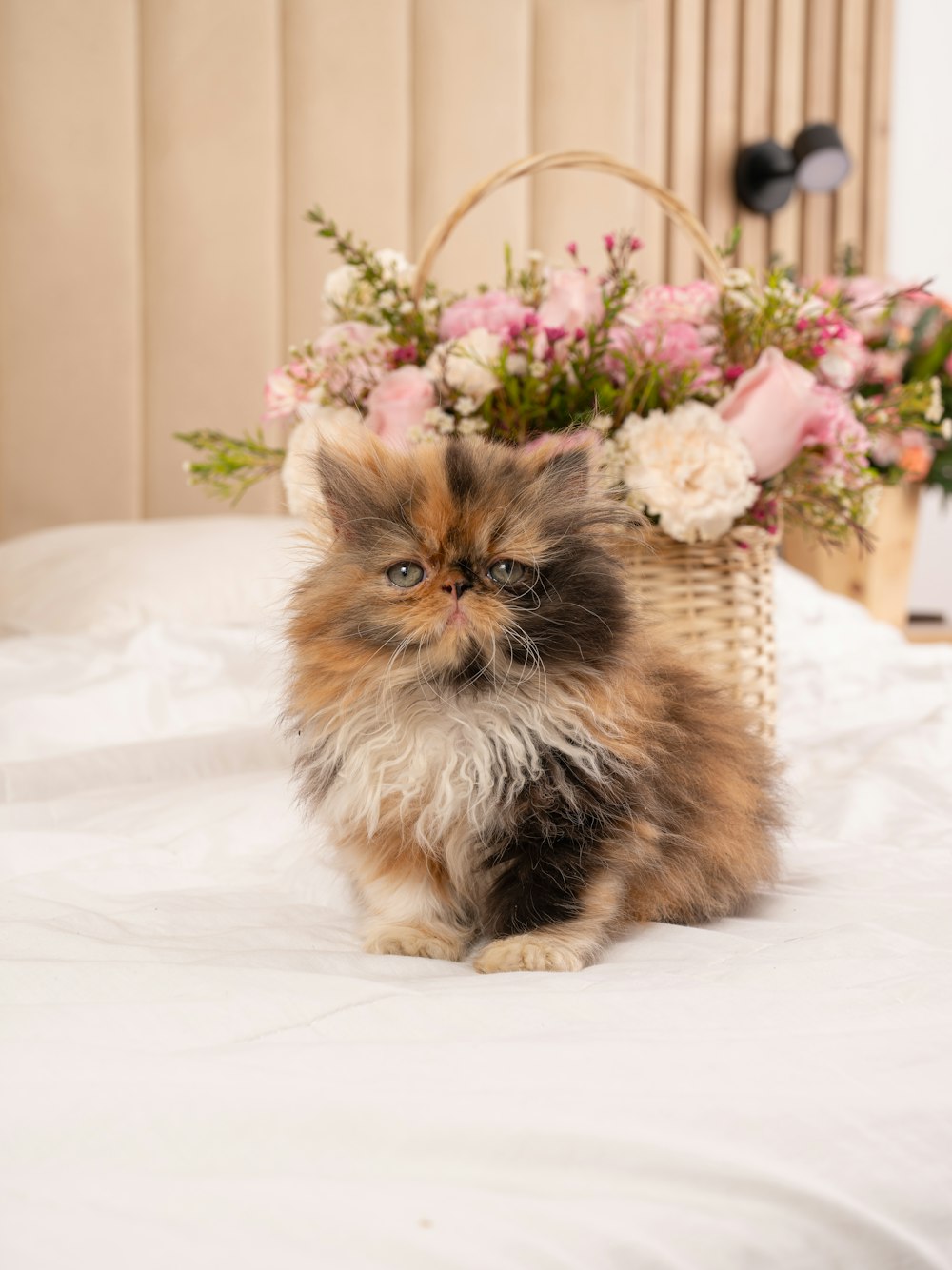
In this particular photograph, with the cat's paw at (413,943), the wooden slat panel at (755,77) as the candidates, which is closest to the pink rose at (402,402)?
the cat's paw at (413,943)

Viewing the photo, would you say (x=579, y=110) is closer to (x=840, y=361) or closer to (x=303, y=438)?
(x=840, y=361)

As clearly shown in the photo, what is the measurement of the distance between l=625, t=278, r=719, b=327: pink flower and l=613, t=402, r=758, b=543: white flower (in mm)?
158

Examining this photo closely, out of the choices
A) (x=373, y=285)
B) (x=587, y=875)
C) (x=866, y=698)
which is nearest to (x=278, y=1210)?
(x=587, y=875)

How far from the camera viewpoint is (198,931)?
1.03 m

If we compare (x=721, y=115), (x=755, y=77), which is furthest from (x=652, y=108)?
(x=755, y=77)

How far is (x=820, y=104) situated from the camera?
13.2 ft

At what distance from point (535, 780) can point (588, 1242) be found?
1.50 ft

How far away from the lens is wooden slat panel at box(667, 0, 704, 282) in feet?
12.4

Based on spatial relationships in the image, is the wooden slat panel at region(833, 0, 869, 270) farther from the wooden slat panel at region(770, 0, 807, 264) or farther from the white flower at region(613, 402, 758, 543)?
A: the white flower at region(613, 402, 758, 543)

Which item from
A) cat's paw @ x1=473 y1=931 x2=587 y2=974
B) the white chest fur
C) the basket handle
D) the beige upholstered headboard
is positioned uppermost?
the beige upholstered headboard

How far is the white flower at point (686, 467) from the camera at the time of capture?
54.7 inches

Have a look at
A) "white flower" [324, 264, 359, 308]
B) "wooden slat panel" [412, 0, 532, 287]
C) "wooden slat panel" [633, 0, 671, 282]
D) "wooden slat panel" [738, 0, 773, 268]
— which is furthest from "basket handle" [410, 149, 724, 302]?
"wooden slat panel" [738, 0, 773, 268]

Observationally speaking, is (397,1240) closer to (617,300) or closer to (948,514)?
(617,300)

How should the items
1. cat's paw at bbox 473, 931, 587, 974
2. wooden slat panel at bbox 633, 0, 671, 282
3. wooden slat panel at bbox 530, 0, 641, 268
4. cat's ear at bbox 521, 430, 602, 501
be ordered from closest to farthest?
1. cat's paw at bbox 473, 931, 587, 974
2. cat's ear at bbox 521, 430, 602, 501
3. wooden slat panel at bbox 530, 0, 641, 268
4. wooden slat panel at bbox 633, 0, 671, 282
